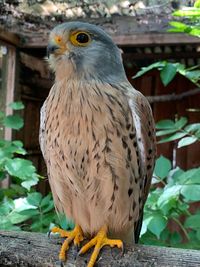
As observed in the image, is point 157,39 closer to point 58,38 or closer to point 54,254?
point 58,38

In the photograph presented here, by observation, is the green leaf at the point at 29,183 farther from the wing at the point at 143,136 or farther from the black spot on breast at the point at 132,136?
the black spot on breast at the point at 132,136

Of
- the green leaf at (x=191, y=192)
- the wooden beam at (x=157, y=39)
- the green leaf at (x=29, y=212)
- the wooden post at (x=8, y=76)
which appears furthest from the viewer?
the wooden post at (x=8, y=76)

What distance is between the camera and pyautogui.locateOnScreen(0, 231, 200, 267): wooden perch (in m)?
1.74

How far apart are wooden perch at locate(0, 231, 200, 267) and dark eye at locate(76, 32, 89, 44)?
78cm

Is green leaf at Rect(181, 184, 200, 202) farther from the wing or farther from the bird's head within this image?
the bird's head

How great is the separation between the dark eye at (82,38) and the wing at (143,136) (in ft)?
0.87

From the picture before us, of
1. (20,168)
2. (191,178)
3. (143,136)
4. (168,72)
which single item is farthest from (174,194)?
(20,168)

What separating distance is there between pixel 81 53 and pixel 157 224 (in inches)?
31.9

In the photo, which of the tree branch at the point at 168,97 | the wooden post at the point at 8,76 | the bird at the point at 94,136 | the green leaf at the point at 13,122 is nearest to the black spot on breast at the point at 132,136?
the bird at the point at 94,136

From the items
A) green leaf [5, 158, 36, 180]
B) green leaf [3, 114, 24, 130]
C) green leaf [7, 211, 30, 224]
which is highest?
green leaf [3, 114, 24, 130]

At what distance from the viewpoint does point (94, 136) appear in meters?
1.85

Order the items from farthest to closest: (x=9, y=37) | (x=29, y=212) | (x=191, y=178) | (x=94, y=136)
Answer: (x=9, y=37)
(x=29, y=212)
(x=191, y=178)
(x=94, y=136)

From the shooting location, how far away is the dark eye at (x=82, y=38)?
1.92 metres

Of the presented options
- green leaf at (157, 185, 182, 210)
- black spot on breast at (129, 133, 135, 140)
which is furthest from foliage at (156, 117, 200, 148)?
black spot on breast at (129, 133, 135, 140)
